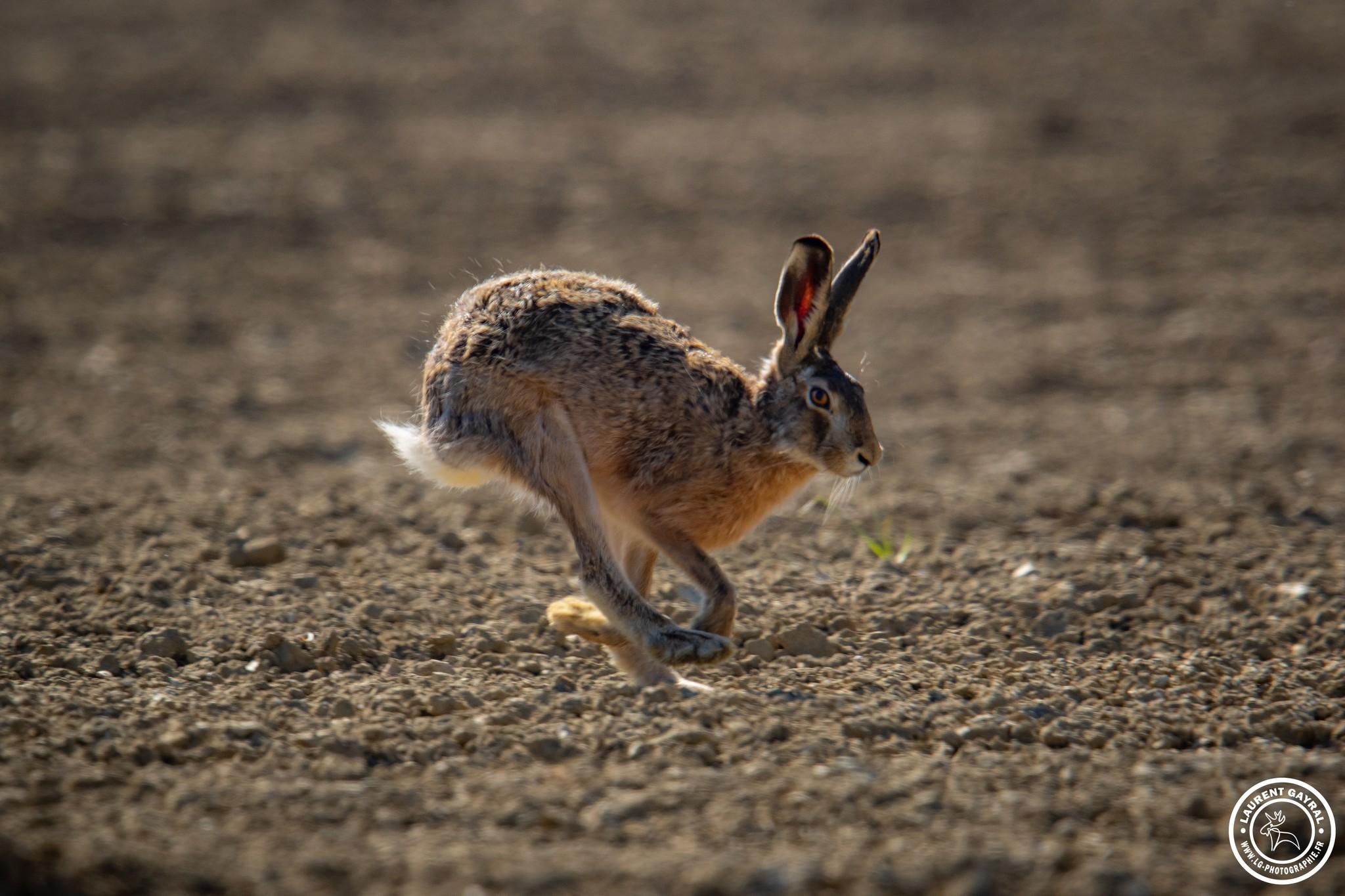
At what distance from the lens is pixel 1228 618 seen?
5.40 metres

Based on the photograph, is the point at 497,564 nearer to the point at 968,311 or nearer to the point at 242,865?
the point at 242,865

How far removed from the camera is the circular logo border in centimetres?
339

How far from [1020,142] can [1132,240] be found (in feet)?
7.06

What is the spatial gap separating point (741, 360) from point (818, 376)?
3530 mm

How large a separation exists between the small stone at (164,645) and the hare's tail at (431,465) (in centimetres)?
→ 107

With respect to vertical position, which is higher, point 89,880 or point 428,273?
point 428,273

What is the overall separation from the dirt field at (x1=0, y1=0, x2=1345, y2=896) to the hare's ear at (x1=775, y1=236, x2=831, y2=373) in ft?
3.53

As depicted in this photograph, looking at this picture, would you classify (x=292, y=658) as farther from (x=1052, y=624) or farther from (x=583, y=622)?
Answer: (x=1052, y=624)

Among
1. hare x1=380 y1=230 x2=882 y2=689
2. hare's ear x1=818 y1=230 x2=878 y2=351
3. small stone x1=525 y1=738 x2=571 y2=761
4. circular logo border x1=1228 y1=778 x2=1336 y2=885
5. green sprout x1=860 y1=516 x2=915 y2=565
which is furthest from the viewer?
green sprout x1=860 y1=516 x2=915 y2=565

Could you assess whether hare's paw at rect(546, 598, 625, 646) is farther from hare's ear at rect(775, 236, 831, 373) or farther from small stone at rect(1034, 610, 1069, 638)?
small stone at rect(1034, 610, 1069, 638)

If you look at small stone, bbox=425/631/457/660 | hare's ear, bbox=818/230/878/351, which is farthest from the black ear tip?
small stone, bbox=425/631/457/660

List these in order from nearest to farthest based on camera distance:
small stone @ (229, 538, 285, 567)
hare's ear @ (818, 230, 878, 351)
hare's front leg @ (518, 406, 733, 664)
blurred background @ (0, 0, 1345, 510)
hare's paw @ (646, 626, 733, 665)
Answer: hare's paw @ (646, 626, 733, 665)
hare's front leg @ (518, 406, 733, 664)
hare's ear @ (818, 230, 878, 351)
small stone @ (229, 538, 285, 567)
blurred background @ (0, 0, 1345, 510)

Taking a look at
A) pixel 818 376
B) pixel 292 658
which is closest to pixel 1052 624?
pixel 818 376

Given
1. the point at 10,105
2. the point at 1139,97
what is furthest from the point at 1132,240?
the point at 10,105
